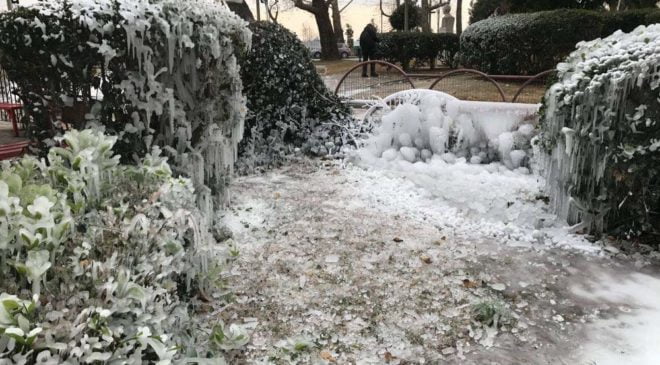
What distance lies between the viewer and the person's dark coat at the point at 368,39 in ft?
50.3

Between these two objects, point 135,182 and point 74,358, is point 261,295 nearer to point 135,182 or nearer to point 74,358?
point 135,182

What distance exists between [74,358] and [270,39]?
216 inches

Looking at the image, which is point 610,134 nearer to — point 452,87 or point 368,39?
point 452,87

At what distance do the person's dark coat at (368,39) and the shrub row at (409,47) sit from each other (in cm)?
139

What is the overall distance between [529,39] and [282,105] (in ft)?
26.8

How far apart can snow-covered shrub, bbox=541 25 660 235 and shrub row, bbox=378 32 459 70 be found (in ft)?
42.7

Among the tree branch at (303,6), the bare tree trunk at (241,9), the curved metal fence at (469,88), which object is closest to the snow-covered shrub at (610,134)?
the bare tree trunk at (241,9)

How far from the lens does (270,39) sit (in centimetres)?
626

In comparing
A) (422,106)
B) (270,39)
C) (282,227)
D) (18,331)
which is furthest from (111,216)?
(422,106)

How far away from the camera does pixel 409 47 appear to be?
1681cm

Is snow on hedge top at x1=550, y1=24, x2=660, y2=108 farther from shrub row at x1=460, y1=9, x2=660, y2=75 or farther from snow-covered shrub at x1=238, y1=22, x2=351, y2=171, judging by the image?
shrub row at x1=460, y1=9, x2=660, y2=75

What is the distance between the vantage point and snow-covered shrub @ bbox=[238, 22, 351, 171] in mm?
6188

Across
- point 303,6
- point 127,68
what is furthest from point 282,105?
point 303,6

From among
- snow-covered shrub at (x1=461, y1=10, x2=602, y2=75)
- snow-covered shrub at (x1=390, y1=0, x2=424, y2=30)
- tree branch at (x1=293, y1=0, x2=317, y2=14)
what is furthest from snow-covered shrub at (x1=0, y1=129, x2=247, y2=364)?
snow-covered shrub at (x1=390, y1=0, x2=424, y2=30)
